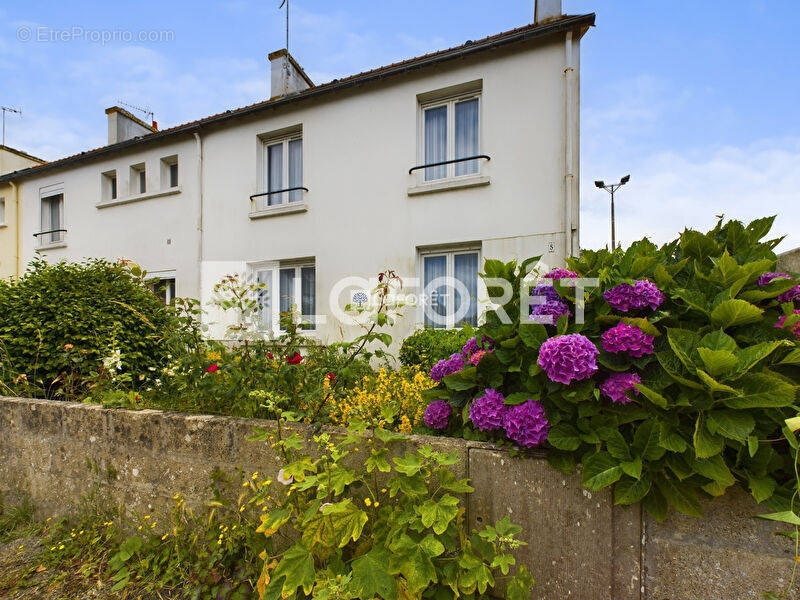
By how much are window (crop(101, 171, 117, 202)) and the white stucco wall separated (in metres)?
0.14

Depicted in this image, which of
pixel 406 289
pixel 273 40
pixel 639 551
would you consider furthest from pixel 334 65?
pixel 639 551

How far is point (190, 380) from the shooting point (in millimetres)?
2758

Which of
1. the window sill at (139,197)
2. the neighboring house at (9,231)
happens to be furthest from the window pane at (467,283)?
the neighboring house at (9,231)

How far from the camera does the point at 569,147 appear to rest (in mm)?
5754

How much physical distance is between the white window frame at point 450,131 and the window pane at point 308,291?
293 centimetres

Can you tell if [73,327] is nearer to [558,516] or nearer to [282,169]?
[558,516]

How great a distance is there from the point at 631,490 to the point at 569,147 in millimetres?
5541

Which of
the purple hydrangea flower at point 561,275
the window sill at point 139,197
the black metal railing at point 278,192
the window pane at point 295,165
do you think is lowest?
the purple hydrangea flower at point 561,275

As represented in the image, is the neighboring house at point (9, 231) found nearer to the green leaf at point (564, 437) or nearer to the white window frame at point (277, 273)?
the white window frame at point (277, 273)

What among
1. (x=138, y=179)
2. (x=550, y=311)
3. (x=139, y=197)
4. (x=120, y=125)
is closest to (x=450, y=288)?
(x=550, y=311)

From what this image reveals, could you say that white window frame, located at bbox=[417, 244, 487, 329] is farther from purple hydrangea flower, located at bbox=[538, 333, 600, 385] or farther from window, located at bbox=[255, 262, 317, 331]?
purple hydrangea flower, located at bbox=[538, 333, 600, 385]

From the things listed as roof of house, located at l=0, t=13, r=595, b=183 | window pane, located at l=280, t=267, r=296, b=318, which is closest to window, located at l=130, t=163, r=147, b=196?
roof of house, located at l=0, t=13, r=595, b=183

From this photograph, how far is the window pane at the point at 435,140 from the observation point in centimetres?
691

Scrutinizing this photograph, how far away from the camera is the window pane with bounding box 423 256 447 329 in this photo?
675 centimetres
